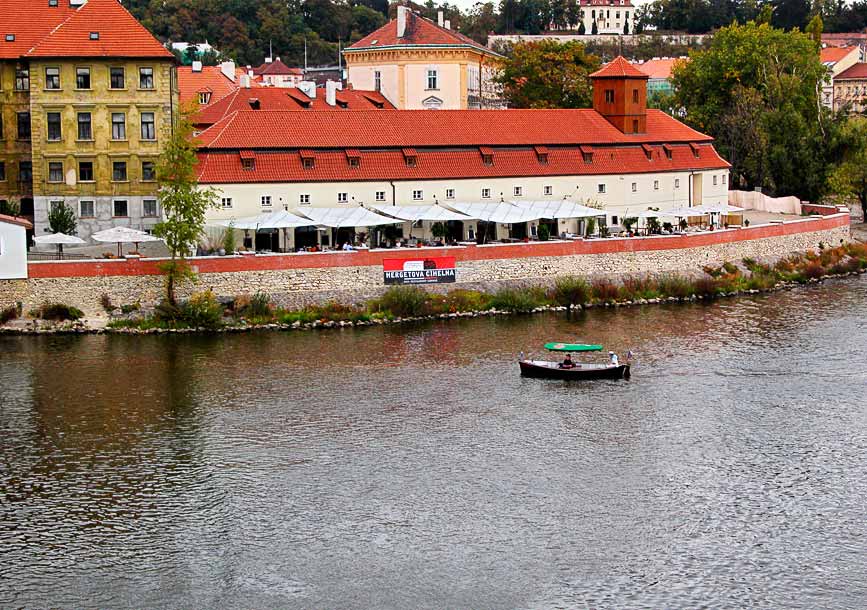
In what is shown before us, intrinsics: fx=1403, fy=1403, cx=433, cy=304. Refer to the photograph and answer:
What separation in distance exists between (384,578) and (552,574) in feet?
7.66

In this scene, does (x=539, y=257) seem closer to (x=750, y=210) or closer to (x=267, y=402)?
→ (x=267, y=402)

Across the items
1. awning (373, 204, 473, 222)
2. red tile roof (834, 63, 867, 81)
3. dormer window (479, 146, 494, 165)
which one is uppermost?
red tile roof (834, 63, 867, 81)

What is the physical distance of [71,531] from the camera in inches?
826

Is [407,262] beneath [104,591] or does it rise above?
above

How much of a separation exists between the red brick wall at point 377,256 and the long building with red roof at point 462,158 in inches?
115

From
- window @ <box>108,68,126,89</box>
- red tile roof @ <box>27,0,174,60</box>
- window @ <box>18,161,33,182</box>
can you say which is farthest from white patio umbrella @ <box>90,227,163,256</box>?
red tile roof @ <box>27,0,174,60</box>

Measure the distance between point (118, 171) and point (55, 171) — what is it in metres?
1.76

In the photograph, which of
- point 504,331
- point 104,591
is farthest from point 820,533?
point 504,331

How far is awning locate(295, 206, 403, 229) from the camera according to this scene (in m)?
38.6

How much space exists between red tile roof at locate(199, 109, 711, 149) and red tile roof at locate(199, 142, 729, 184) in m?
0.28

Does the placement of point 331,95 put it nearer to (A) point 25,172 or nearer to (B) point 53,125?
(A) point 25,172

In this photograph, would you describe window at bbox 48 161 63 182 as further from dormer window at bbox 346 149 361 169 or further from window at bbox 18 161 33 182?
dormer window at bbox 346 149 361 169

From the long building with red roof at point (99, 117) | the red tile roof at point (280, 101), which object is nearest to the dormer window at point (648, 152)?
the red tile roof at point (280, 101)

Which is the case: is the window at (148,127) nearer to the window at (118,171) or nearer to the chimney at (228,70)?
the window at (118,171)
